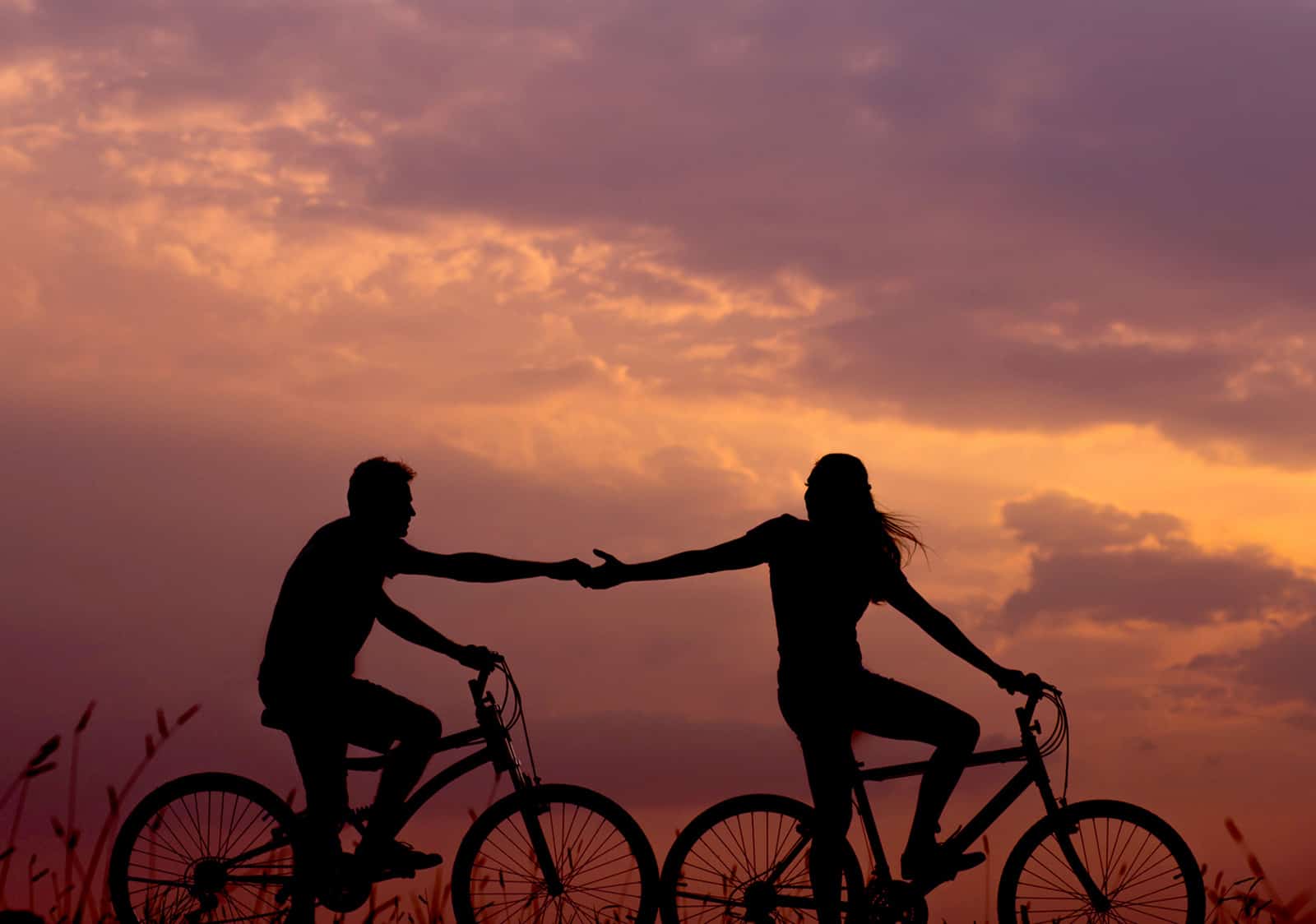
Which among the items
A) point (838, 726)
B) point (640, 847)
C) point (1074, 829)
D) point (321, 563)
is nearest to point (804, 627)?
point (838, 726)

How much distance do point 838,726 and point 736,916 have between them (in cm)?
124

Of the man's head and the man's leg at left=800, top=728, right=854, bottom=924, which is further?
the man's head

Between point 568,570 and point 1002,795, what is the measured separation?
117 inches

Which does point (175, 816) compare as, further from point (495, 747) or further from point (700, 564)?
point (700, 564)

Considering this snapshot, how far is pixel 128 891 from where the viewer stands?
877cm

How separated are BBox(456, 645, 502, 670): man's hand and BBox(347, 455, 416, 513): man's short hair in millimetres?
1068

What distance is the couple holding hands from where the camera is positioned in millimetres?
7793

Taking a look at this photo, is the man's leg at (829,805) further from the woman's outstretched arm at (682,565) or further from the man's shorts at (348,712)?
the man's shorts at (348,712)

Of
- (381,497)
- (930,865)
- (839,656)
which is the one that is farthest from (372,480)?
(930,865)

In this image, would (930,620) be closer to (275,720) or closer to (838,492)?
(838,492)

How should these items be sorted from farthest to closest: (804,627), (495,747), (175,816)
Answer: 1. (175,816)
2. (495,747)
3. (804,627)

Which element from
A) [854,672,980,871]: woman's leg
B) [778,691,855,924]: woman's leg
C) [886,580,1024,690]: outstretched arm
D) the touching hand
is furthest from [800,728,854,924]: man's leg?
the touching hand

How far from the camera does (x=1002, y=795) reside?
835cm

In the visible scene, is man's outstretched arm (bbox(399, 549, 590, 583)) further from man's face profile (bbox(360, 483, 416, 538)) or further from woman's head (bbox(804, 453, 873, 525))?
woman's head (bbox(804, 453, 873, 525))
